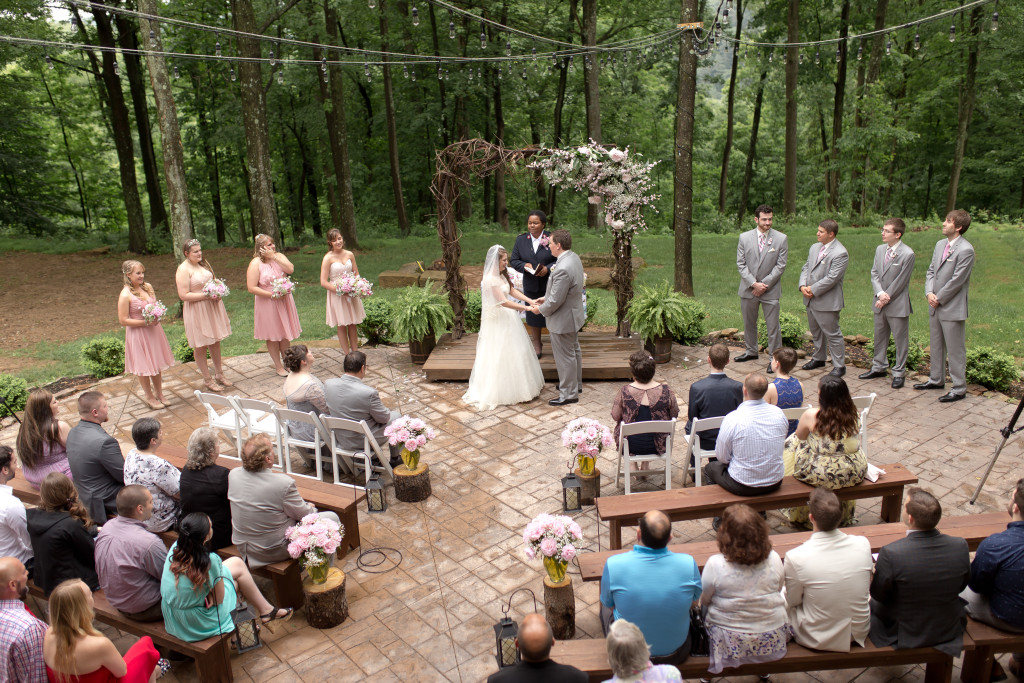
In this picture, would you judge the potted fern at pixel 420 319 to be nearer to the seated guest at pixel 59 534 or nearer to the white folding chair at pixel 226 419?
the white folding chair at pixel 226 419

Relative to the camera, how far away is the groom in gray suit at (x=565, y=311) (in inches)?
320

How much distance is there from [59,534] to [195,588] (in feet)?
3.59

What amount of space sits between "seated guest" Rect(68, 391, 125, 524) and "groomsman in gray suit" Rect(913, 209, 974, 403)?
809cm

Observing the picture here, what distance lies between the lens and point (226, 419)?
7.35 meters

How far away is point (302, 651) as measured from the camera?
4.68 m

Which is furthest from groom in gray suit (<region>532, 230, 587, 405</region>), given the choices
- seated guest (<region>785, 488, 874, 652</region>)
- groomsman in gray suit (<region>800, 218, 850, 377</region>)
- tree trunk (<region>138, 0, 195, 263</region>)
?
tree trunk (<region>138, 0, 195, 263</region>)

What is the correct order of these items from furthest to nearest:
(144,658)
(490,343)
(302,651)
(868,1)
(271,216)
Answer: (868,1) → (271,216) → (490,343) → (302,651) → (144,658)

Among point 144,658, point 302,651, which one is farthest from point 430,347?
point 144,658

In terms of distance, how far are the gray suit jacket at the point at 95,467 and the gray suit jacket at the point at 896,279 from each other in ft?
25.7

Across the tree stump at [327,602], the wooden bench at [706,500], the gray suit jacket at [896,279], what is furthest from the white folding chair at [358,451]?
the gray suit jacket at [896,279]

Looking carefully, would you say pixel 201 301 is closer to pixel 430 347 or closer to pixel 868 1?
pixel 430 347

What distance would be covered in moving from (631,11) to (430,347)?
17600 millimetres

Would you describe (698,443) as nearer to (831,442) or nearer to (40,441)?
(831,442)

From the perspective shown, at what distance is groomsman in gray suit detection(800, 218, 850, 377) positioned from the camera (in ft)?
28.2
